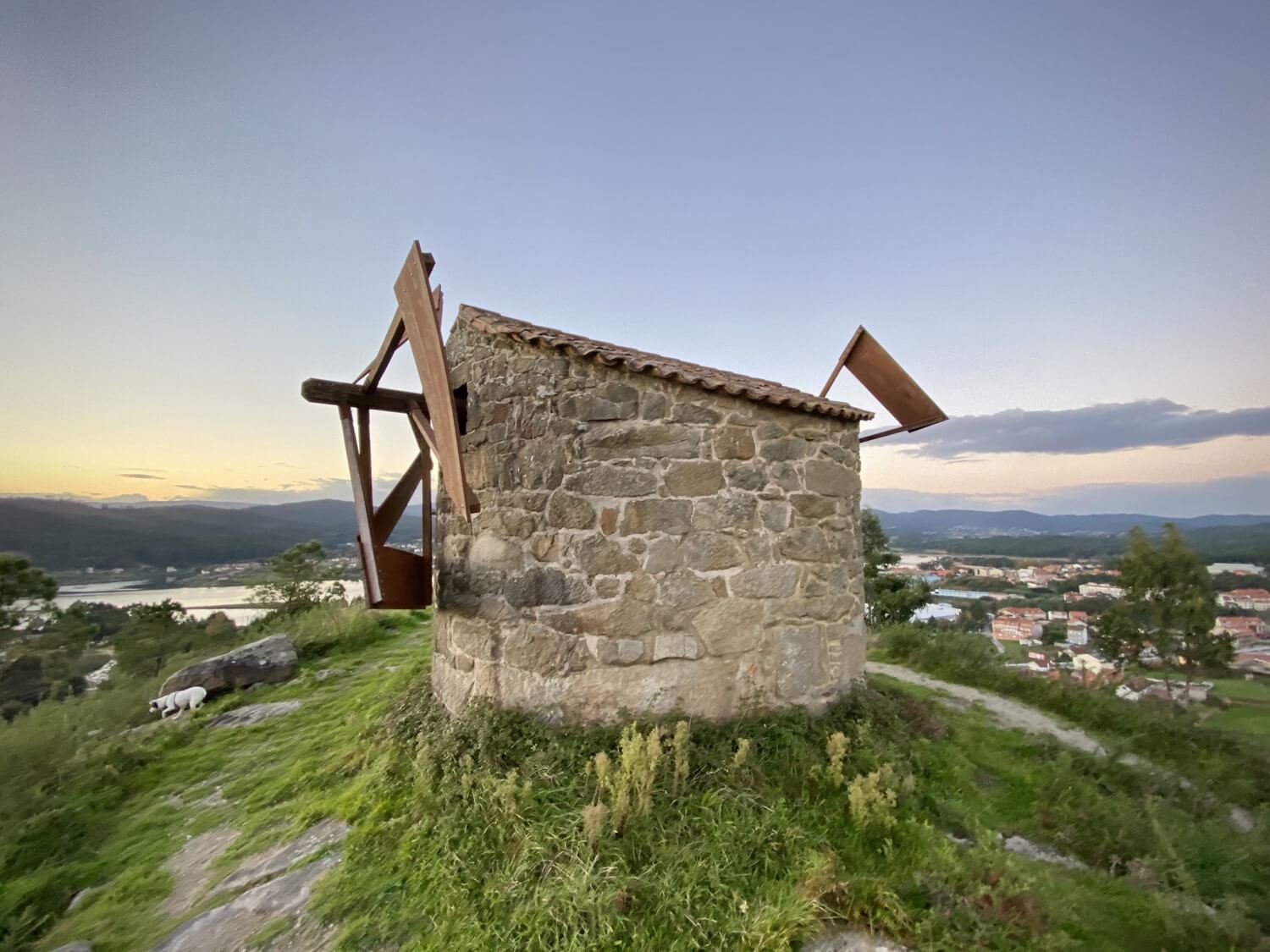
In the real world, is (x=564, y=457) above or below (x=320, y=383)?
below

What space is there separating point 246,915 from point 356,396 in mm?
4118

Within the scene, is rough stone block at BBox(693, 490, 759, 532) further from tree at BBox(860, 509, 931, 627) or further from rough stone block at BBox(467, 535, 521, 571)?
tree at BBox(860, 509, 931, 627)

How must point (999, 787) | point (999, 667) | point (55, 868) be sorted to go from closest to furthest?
point (55, 868) → point (999, 787) → point (999, 667)

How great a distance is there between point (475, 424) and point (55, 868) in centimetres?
531

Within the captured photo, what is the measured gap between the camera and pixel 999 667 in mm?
8648

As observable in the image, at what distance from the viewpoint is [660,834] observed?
11.4 ft

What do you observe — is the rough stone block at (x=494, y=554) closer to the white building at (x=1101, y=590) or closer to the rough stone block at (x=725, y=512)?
the rough stone block at (x=725, y=512)

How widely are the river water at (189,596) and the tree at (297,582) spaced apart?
39cm

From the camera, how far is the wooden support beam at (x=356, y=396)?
4.99m

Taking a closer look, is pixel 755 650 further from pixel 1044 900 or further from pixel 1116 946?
pixel 1116 946

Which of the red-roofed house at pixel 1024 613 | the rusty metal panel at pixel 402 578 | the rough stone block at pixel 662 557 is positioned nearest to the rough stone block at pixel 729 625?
the rough stone block at pixel 662 557

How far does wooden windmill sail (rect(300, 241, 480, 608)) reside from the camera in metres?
4.54

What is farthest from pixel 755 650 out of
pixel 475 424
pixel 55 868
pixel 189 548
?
pixel 189 548

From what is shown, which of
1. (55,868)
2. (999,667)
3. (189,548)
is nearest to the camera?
(55,868)
